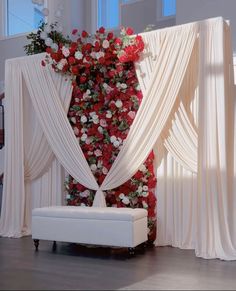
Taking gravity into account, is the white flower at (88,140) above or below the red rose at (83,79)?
below

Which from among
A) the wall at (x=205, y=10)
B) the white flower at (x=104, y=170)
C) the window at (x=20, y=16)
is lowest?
the white flower at (x=104, y=170)

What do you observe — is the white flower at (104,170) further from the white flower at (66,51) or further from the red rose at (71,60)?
the white flower at (66,51)

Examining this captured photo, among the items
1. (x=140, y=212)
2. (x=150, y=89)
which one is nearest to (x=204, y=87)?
(x=150, y=89)

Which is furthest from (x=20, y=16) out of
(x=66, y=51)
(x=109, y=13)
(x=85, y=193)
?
(x=85, y=193)

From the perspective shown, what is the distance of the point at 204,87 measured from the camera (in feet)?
13.2

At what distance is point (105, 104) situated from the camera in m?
4.75

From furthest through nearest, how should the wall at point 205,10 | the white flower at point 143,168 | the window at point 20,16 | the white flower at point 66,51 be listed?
the window at point 20,16 → the wall at point 205,10 → the white flower at point 66,51 → the white flower at point 143,168

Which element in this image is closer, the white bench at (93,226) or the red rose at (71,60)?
the white bench at (93,226)

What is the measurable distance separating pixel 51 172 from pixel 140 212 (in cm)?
163

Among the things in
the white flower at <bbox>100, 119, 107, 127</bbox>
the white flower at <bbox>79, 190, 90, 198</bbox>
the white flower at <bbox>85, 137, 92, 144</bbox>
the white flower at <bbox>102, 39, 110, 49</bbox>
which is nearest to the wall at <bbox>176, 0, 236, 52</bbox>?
the white flower at <bbox>102, 39, 110, 49</bbox>

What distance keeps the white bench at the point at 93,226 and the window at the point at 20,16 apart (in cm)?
638

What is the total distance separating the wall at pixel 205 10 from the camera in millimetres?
5383

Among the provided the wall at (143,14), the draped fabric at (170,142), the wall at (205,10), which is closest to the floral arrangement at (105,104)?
the draped fabric at (170,142)

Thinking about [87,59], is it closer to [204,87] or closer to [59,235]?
[204,87]
